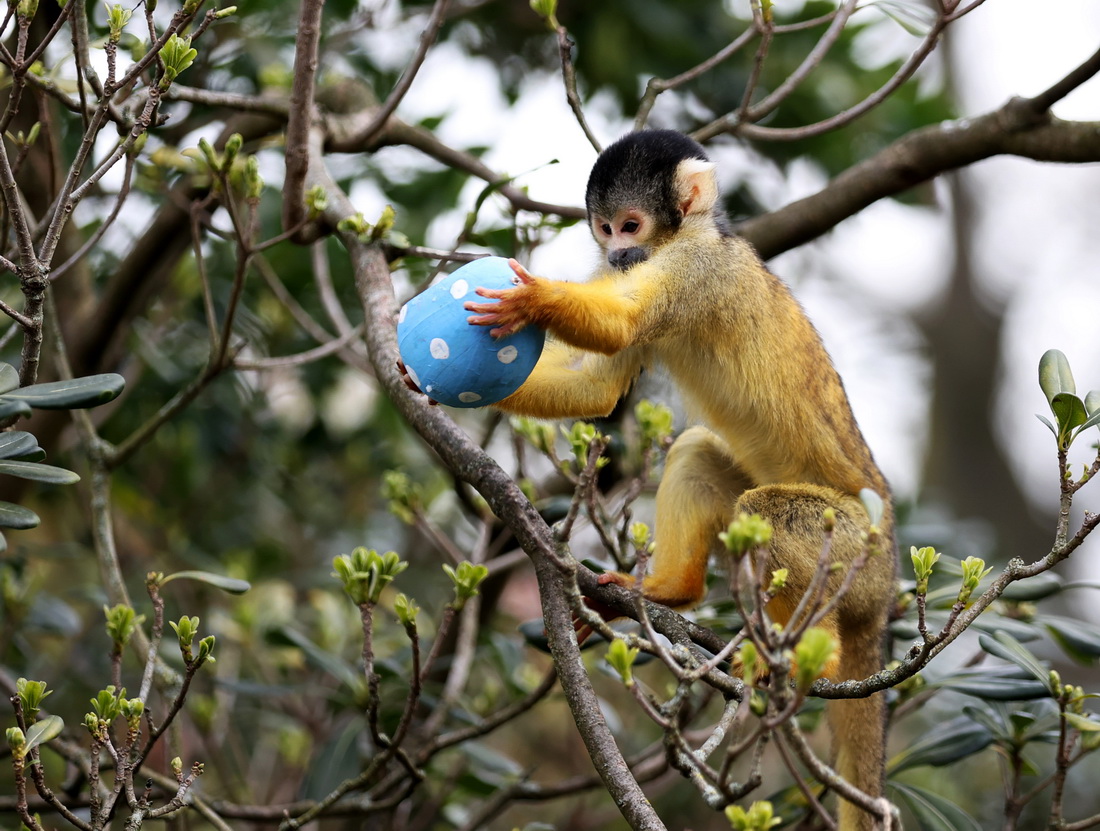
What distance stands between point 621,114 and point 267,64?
1585 millimetres

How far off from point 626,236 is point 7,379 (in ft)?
5.81

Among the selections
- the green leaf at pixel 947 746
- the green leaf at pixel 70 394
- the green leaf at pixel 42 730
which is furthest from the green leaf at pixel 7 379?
the green leaf at pixel 947 746

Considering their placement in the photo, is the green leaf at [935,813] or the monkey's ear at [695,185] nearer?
the green leaf at [935,813]

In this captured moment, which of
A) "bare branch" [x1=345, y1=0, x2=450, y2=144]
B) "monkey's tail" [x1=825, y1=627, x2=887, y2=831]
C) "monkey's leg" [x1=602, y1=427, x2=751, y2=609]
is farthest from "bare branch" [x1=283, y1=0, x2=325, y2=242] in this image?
"monkey's tail" [x1=825, y1=627, x2=887, y2=831]

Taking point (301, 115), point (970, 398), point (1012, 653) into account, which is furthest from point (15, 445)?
point (970, 398)

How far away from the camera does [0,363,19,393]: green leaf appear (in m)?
1.69

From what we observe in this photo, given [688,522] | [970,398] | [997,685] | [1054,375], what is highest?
[970,398]

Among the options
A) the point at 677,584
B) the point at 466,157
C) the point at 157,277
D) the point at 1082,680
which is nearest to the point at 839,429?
the point at 677,584

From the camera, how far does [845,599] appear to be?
253cm

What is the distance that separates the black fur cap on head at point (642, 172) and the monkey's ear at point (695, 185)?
0.06 ft

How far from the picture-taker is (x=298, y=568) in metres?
5.33

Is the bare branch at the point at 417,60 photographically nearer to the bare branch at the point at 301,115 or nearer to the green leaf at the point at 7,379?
the bare branch at the point at 301,115

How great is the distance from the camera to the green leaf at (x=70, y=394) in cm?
164

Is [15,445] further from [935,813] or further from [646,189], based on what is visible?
[935,813]
